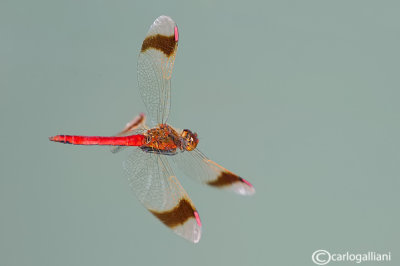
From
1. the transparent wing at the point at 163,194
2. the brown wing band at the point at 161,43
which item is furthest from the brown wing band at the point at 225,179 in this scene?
the brown wing band at the point at 161,43

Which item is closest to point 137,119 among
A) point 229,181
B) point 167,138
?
point 167,138

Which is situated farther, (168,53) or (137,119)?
(137,119)

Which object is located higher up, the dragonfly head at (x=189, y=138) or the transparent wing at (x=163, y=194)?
the dragonfly head at (x=189, y=138)

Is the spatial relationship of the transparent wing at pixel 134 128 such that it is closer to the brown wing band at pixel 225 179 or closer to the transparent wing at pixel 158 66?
the transparent wing at pixel 158 66

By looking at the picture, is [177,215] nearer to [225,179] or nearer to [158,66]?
[225,179]

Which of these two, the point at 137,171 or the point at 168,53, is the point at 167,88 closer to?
the point at 168,53

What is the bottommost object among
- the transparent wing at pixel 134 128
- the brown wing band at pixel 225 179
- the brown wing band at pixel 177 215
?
the brown wing band at pixel 177 215
